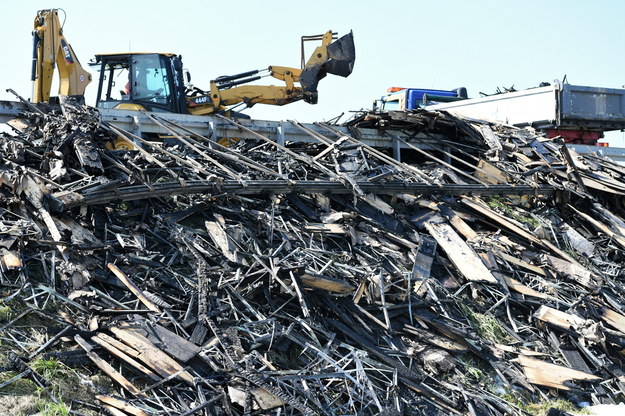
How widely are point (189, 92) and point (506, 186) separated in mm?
6721

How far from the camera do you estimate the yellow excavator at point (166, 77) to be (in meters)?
12.2

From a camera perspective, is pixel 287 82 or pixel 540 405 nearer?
pixel 540 405

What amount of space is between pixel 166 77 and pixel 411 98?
317 inches

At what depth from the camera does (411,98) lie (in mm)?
19625

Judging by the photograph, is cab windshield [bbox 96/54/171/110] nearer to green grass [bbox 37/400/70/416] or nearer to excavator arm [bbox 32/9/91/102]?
excavator arm [bbox 32/9/91/102]

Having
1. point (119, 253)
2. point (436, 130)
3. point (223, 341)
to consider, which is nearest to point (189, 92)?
point (436, 130)

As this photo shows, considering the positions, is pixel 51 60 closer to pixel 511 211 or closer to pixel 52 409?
pixel 511 211

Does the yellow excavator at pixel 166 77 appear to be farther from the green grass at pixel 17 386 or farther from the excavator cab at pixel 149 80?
the green grass at pixel 17 386

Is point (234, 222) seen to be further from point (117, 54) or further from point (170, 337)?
point (117, 54)

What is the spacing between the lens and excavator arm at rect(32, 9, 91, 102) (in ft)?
39.8

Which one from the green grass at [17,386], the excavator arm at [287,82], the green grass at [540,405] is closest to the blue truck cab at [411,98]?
the excavator arm at [287,82]

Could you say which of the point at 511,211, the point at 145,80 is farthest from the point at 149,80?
the point at 511,211

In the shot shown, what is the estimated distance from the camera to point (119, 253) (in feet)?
22.8

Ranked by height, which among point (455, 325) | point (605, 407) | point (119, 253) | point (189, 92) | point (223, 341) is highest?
point (189, 92)
